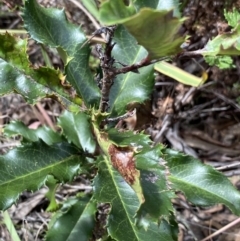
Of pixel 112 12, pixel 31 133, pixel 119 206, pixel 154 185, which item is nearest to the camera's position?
pixel 112 12

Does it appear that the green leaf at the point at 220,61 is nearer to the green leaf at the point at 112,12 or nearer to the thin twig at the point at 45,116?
the thin twig at the point at 45,116

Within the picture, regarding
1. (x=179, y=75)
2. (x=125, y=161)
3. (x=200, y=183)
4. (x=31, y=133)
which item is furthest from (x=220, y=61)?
(x=125, y=161)

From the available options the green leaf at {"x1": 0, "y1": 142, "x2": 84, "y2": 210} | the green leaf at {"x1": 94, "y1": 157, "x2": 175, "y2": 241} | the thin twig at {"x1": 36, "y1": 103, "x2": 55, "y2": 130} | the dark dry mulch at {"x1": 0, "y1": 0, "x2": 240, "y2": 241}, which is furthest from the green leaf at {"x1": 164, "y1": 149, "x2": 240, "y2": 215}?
the thin twig at {"x1": 36, "y1": 103, "x2": 55, "y2": 130}

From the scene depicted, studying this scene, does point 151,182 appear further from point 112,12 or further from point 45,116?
point 45,116

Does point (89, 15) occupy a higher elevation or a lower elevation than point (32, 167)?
lower

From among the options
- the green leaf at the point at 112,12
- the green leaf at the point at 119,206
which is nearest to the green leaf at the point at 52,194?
the green leaf at the point at 119,206

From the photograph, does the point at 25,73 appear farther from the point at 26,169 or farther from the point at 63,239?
the point at 63,239
